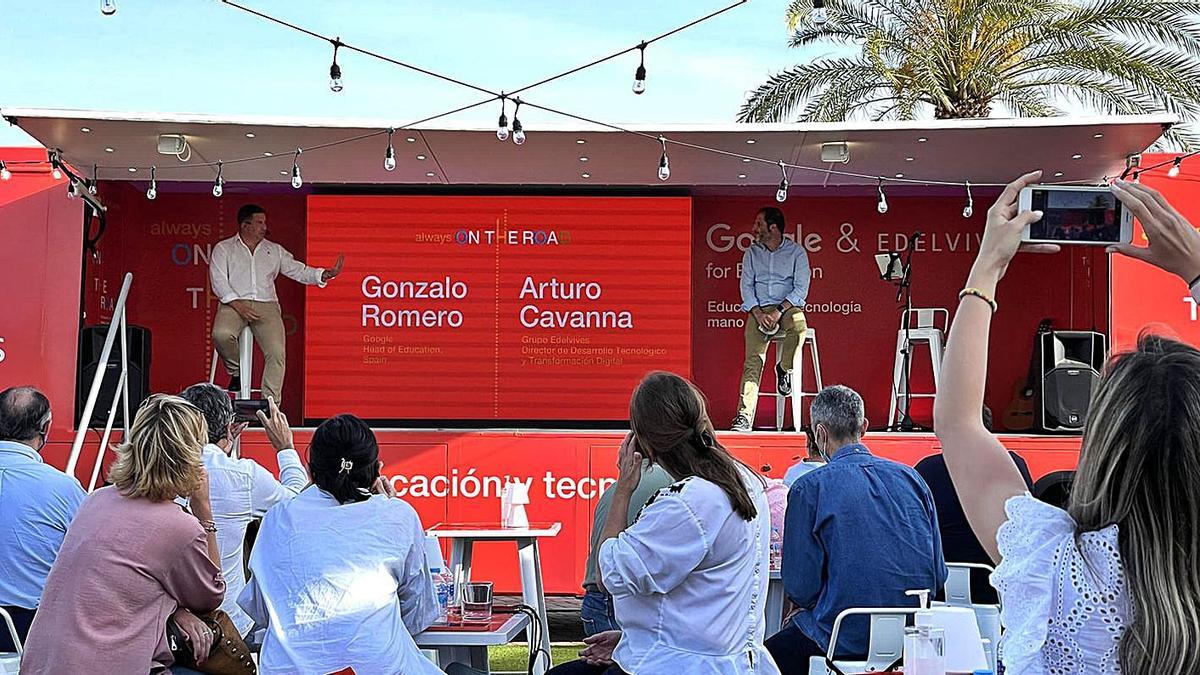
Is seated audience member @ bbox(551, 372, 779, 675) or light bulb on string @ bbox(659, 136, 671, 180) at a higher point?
light bulb on string @ bbox(659, 136, 671, 180)

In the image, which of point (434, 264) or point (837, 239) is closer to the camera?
point (434, 264)

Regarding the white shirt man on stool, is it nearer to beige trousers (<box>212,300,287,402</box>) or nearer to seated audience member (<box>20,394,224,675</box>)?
beige trousers (<box>212,300,287,402</box>)

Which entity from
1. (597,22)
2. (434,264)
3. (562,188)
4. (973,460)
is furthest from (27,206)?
(973,460)

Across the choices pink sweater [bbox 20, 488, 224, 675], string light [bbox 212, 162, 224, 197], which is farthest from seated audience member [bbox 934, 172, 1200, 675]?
string light [bbox 212, 162, 224, 197]

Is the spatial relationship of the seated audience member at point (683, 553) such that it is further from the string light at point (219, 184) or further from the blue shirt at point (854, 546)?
the string light at point (219, 184)

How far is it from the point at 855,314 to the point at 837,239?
2.23 feet

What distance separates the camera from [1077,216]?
1.80 meters

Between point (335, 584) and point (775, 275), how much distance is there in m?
7.21

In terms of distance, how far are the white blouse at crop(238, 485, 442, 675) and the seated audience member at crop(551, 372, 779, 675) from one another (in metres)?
0.76

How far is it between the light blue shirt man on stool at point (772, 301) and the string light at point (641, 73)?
12.2 feet

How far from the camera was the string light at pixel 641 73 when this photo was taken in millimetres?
6914

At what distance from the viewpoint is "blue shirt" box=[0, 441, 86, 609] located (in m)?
4.60

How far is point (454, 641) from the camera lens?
4344 mm

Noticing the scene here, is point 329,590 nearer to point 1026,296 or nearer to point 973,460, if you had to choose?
point 973,460
